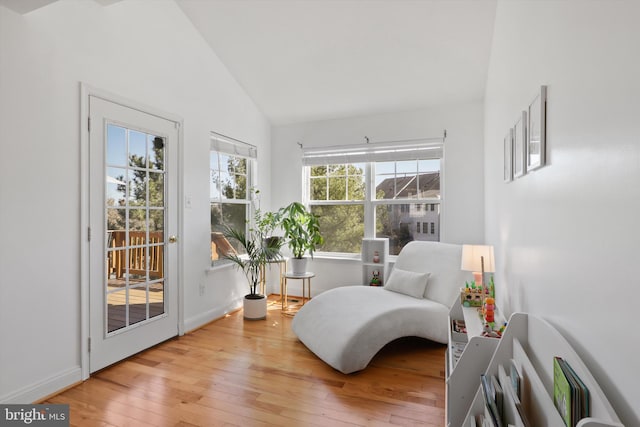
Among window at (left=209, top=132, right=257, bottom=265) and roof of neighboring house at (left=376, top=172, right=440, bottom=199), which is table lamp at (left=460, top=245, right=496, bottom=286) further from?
window at (left=209, top=132, right=257, bottom=265)

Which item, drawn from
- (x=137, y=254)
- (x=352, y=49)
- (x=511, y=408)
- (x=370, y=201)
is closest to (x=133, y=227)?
(x=137, y=254)

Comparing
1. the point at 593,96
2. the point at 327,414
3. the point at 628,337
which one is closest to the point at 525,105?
the point at 593,96

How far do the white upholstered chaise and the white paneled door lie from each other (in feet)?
4.22

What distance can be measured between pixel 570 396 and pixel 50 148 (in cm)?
288

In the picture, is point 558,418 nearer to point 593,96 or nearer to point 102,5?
point 593,96

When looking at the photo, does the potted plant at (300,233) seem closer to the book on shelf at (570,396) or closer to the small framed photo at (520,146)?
the small framed photo at (520,146)

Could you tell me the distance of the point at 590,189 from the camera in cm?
93

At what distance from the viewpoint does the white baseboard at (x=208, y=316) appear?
3549 millimetres

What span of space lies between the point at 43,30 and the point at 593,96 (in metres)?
2.94

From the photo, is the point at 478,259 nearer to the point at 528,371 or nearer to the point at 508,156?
the point at 508,156

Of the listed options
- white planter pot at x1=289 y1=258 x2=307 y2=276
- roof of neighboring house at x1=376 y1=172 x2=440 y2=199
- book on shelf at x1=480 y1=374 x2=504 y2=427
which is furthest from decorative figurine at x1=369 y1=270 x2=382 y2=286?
book on shelf at x1=480 y1=374 x2=504 y2=427

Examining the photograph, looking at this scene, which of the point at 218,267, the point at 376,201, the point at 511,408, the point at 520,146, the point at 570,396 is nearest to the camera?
the point at 570,396

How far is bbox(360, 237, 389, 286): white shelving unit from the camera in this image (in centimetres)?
433

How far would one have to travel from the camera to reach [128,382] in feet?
8.23
